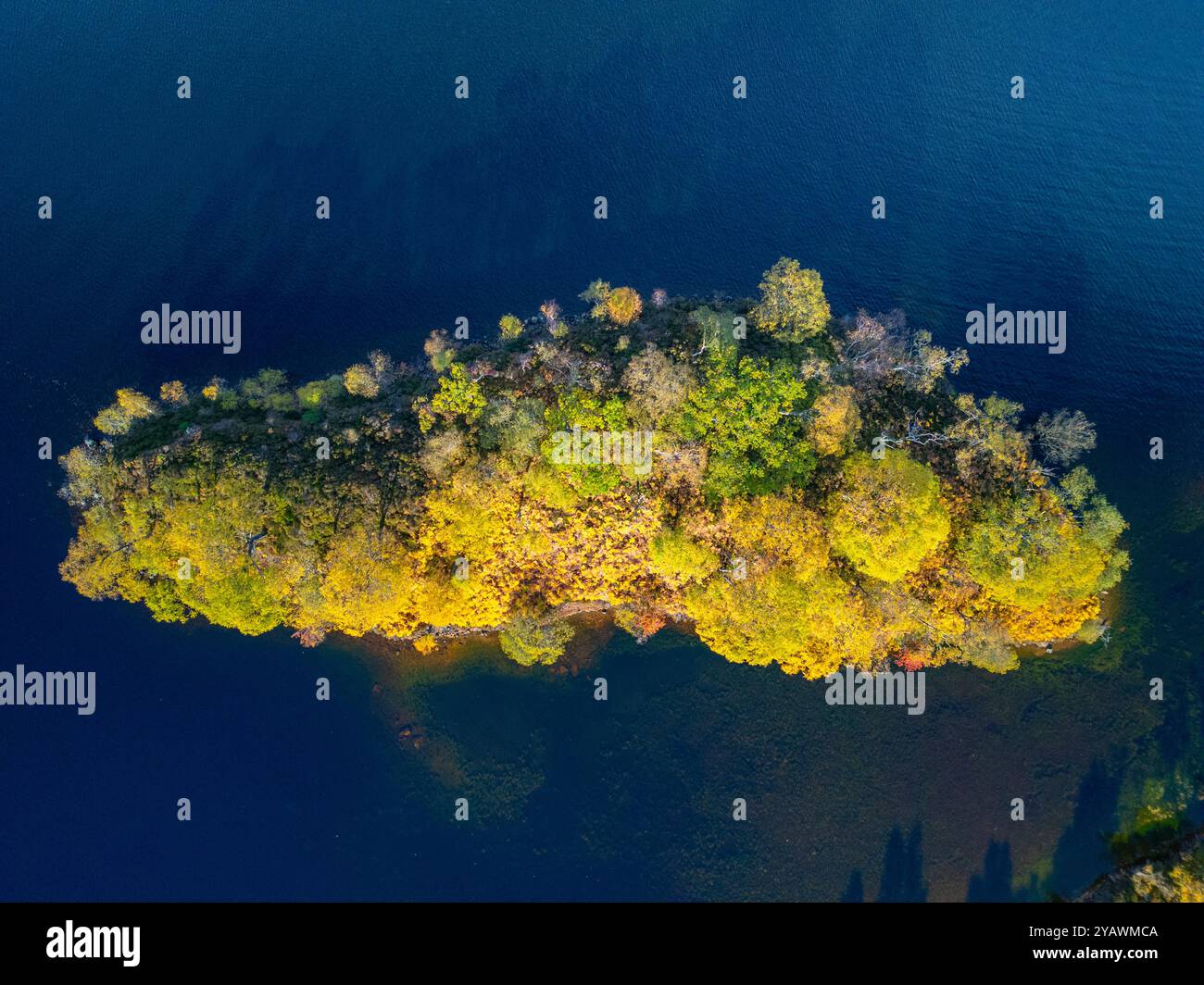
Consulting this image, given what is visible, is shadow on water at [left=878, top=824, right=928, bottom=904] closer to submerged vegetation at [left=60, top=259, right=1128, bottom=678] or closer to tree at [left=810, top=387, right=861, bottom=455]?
submerged vegetation at [left=60, top=259, right=1128, bottom=678]

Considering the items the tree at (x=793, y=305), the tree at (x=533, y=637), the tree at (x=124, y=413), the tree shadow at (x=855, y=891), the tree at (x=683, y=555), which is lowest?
the tree shadow at (x=855, y=891)

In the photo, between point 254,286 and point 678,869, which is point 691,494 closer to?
point 678,869

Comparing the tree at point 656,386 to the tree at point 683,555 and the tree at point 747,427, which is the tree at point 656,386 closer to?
the tree at point 747,427

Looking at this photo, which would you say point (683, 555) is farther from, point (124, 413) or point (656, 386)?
point (124, 413)

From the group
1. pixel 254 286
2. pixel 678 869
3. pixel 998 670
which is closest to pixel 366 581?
pixel 254 286

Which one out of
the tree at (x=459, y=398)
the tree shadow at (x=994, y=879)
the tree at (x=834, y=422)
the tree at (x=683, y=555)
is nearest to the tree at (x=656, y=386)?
the tree at (x=683, y=555)
